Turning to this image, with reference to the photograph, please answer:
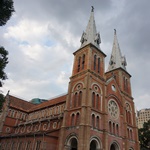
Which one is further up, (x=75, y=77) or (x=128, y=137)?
(x=75, y=77)

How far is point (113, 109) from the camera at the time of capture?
112 feet

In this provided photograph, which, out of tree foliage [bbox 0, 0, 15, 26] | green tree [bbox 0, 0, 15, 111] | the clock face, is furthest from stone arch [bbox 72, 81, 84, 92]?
tree foliage [bbox 0, 0, 15, 26]

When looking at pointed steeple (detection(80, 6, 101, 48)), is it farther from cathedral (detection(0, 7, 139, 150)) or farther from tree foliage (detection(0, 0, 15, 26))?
tree foliage (detection(0, 0, 15, 26))

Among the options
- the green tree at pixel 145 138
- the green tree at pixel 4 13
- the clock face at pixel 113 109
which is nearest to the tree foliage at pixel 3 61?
the green tree at pixel 4 13

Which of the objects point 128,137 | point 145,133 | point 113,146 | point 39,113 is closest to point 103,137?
point 113,146

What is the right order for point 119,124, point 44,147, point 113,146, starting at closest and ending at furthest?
point 44,147 → point 113,146 → point 119,124

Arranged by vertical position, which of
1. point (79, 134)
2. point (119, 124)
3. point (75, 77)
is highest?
point (75, 77)

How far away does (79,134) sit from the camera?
25203 millimetres

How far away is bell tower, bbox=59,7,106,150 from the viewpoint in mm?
26141

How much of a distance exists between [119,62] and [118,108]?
44.7 feet

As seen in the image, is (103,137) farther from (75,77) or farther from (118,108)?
(75,77)

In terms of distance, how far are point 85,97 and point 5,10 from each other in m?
18.4

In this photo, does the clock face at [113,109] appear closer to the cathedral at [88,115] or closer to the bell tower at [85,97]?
the cathedral at [88,115]

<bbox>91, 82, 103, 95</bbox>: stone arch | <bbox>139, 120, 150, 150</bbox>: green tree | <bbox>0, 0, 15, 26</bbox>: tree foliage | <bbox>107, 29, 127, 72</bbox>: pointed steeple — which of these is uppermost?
<bbox>107, 29, 127, 72</bbox>: pointed steeple
